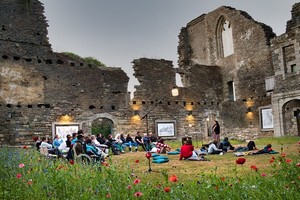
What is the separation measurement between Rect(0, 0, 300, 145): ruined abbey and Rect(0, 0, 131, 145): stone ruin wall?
0.06m

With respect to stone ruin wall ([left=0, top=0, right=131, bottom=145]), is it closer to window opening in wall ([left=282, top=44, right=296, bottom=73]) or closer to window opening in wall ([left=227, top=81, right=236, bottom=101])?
window opening in wall ([left=227, top=81, right=236, bottom=101])

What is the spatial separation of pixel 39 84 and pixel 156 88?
838 centimetres

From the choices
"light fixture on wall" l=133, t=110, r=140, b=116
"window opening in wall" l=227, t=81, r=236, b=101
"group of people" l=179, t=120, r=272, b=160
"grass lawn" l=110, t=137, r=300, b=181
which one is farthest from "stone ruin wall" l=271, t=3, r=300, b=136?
"grass lawn" l=110, t=137, r=300, b=181

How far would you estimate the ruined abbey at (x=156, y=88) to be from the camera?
19.5 metres

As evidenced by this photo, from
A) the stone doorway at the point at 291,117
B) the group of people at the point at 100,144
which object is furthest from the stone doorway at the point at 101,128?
the stone doorway at the point at 291,117

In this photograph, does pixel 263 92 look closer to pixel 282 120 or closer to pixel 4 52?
pixel 282 120

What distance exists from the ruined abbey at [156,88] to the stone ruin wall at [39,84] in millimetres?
55

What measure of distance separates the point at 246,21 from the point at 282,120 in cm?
872

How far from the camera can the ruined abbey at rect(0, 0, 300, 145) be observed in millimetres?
19453

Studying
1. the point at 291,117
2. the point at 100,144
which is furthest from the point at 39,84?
the point at 291,117

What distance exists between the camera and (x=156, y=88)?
23906mm

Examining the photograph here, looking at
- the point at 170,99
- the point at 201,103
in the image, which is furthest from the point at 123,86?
the point at 201,103

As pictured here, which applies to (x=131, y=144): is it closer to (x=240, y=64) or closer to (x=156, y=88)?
(x=156, y=88)

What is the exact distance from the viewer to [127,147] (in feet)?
63.0
